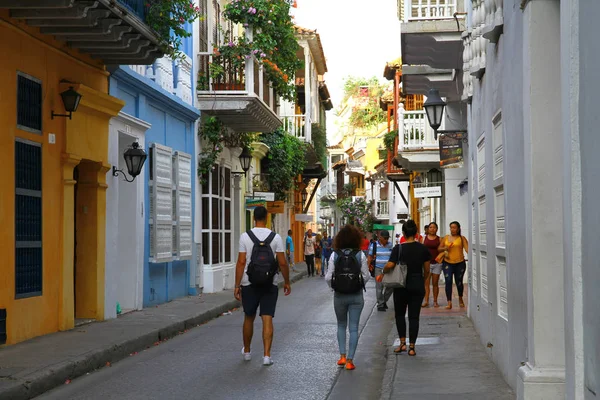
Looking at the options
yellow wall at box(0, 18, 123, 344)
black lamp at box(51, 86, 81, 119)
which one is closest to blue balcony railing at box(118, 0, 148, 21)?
yellow wall at box(0, 18, 123, 344)

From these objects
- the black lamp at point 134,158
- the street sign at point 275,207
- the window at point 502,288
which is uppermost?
the black lamp at point 134,158

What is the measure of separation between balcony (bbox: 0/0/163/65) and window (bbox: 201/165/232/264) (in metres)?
8.18

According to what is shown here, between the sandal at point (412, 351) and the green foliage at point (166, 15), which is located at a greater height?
the green foliage at point (166, 15)

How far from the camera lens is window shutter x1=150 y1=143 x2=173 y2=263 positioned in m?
18.8

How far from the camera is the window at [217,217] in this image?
2345 centimetres

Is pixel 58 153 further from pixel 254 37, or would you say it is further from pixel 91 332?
pixel 254 37

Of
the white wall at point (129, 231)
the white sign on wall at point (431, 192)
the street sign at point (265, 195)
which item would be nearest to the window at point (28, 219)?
the white wall at point (129, 231)

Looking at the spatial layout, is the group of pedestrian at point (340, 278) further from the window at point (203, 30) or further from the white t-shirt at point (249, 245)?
the window at point (203, 30)

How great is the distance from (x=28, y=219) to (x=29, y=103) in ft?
4.98

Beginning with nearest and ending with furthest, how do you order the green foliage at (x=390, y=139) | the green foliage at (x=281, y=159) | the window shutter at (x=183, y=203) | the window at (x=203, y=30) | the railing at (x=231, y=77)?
the window shutter at (x=183, y=203)
the railing at (x=231, y=77)
the window at (x=203, y=30)
the green foliage at (x=281, y=159)
the green foliage at (x=390, y=139)

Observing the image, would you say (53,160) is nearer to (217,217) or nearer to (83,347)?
(83,347)

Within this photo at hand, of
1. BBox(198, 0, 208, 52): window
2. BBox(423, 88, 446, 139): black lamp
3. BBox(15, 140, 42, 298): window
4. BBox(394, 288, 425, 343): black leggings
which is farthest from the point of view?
BBox(198, 0, 208, 52): window

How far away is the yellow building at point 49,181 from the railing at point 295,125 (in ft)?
64.2

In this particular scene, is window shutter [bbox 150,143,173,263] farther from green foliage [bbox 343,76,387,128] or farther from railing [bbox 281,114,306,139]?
green foliage [bbox 343,76,387,128]
